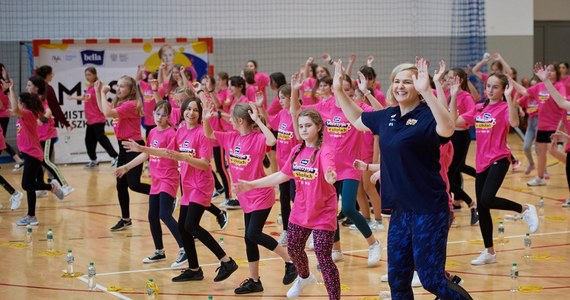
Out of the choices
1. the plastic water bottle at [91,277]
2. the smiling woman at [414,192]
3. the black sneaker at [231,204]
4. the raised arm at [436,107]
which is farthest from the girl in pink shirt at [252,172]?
the black sneaker at [231,204]

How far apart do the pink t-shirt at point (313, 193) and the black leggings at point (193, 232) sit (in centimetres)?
144

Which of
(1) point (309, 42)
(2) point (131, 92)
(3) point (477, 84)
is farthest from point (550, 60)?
(2) point (131, 92)

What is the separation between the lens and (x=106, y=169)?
17047 millimetres

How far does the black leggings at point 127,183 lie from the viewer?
10.5 metres

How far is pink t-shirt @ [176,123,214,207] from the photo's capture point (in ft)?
26.4

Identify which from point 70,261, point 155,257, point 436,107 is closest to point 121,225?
point 155,257

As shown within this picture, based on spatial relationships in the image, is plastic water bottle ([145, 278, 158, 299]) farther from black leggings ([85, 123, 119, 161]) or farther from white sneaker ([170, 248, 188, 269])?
black leggings ([85, 123, 119, 161])

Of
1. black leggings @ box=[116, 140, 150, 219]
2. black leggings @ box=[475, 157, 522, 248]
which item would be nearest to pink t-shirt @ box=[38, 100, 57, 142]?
black leggings @ box=[116, 140, 150, 219]

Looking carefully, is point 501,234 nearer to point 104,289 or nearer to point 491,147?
point 491,147

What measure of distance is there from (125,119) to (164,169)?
2660 mm

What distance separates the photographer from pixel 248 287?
775 cm

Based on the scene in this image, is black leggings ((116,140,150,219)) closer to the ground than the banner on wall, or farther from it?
closer to the ground

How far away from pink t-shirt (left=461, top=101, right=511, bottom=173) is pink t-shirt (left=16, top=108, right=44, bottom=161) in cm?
567

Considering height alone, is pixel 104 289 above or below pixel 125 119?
below
